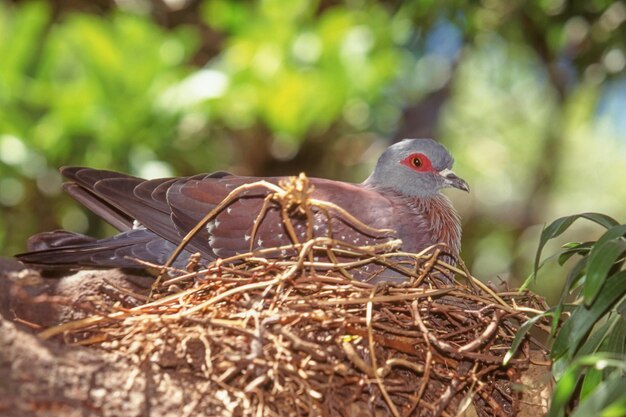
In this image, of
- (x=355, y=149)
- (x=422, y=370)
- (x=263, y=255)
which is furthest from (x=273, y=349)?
(x=355, y=149)

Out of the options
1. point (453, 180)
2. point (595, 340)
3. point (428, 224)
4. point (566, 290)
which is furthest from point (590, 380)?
point (453, 180)

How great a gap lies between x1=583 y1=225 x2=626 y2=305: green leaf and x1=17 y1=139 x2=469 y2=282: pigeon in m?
1.05

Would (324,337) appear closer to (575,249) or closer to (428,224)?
(575,249)

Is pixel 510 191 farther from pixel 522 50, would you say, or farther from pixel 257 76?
pixel 257 76

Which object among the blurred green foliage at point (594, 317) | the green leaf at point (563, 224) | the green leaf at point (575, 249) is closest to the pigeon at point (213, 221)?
the green leaf at point (575, 249)

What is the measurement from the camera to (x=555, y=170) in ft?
25.1

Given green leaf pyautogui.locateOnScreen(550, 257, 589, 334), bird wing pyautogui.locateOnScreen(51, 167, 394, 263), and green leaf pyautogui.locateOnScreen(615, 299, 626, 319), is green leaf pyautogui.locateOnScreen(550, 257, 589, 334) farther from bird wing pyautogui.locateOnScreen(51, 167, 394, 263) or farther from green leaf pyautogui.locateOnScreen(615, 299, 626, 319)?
bird wing pyautogui.locateOnScreen(51, 167, 394, 263)

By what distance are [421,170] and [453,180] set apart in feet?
0.54

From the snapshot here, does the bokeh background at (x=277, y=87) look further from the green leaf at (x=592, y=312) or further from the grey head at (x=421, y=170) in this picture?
the green leaf at (x=592, y=312)

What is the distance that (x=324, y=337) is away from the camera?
311cm

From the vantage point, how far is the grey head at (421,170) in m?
4.40

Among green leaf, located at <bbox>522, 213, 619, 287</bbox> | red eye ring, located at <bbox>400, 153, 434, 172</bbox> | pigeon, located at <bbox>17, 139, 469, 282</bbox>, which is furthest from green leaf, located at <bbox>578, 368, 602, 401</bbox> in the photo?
red eye ring, located at <bbox>400, 153, 434, 172</bbox>

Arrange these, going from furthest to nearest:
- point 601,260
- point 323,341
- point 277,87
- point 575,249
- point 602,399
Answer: point 277,87, point 575,249, point 323,341, point 601,260, point 602,399

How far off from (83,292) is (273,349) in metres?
1.38
